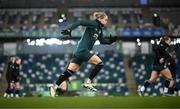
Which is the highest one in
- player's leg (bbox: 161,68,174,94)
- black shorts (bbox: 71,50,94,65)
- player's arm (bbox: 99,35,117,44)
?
player's arm (bbox: 99,35,117,44)

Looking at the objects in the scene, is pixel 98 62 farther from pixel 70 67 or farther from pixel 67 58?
pixel 67 58

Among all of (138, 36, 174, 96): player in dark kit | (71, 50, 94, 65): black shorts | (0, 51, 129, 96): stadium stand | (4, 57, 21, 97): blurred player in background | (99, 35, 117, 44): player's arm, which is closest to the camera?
(71, 50, 94, 65): black shorts

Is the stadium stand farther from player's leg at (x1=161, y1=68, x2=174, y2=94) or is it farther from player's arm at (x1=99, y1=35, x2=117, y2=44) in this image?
player's arm at (x1=99, y1=35, x2=117, y2=44)

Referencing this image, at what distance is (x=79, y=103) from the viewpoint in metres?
4.71

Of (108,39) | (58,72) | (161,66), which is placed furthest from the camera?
(58,72)

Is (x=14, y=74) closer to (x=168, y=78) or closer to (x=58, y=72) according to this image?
(x=168, y=78)

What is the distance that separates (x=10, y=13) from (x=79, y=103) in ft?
59.4

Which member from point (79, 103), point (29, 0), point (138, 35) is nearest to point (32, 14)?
point (29, 0)

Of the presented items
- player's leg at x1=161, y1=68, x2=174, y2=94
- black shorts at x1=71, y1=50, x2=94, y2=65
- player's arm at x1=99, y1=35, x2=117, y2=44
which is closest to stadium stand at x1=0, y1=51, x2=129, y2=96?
player's leg at x1=161, y1=68, x2=174, y2=94

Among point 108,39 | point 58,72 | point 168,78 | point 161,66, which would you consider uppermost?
point 108,39

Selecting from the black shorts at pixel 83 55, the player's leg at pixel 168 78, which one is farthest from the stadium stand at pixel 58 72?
the black shorts at pixel 83 55

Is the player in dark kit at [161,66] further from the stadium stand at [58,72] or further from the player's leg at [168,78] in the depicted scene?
the stadium stand at [58,72]

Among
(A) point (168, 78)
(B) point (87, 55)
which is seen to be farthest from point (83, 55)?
(A) point (168, 78)

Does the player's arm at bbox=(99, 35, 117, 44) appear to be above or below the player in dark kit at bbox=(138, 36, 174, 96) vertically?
above
